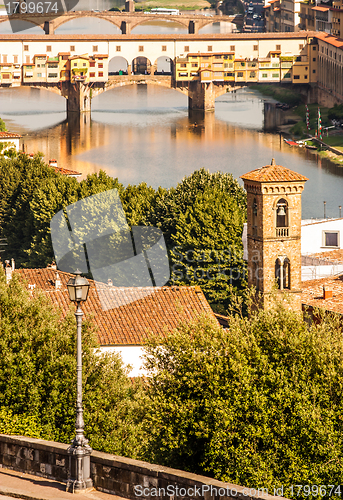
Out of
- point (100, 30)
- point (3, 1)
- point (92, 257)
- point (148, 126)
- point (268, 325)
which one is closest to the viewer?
point (268, 325)

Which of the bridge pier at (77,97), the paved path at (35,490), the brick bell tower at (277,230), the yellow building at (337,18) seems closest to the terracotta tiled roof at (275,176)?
the brick bell tower at (277,230)

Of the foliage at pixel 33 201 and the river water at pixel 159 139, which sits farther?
the river water at pixel 159 139

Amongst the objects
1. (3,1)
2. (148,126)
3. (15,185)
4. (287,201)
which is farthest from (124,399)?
(3,1)

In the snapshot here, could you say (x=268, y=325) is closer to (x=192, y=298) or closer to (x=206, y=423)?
(x=206, y=423)

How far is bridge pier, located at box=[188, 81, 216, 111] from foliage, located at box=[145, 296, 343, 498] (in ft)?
220

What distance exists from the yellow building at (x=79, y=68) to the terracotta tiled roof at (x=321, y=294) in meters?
57.3

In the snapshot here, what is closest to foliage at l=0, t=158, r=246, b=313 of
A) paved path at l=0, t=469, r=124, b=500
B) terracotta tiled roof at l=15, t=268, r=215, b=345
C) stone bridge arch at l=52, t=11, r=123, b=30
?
terracotta tiled roof at l=15, t=268, r=215, b=345

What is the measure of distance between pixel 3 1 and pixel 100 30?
23.8 m

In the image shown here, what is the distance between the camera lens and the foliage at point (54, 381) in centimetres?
1436

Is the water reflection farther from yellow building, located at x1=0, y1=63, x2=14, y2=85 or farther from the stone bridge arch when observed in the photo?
the stone bridge arch

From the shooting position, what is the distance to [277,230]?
25.2 metres

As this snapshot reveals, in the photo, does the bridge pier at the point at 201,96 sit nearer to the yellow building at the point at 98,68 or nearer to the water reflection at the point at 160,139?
the water reflection at the point at 160,139

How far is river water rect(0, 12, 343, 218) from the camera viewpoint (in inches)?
2297

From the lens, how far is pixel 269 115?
260 feet
